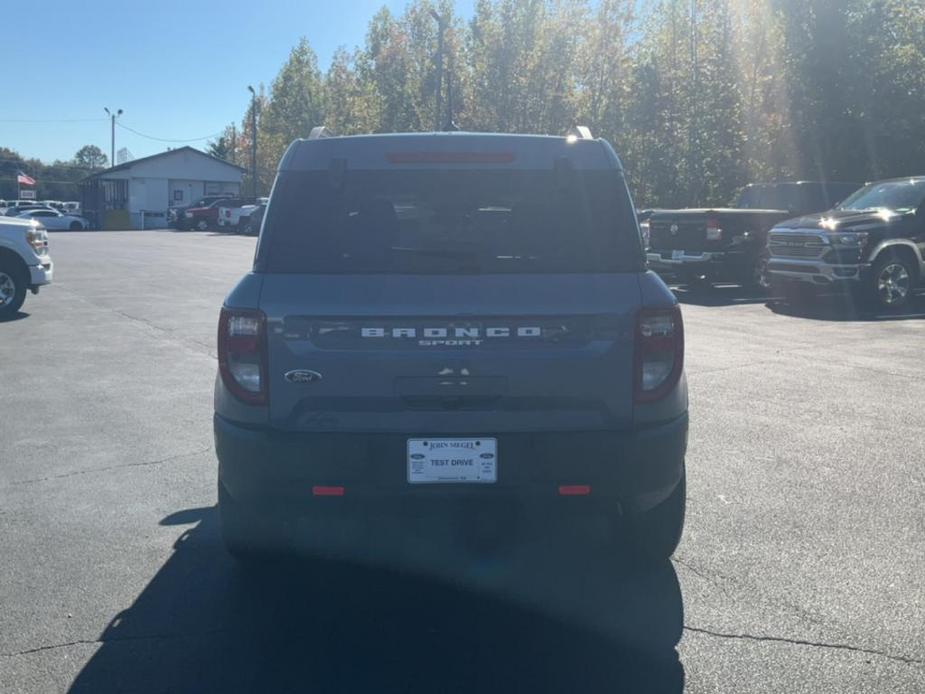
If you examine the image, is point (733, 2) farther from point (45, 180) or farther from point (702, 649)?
point (45, 180)

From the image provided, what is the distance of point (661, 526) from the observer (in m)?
4.78

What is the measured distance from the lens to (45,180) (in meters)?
126

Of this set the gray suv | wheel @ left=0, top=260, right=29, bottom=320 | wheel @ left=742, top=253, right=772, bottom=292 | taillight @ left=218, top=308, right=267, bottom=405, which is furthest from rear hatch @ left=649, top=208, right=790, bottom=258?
taillight @ left=218, top=308, right=267, bottom=405

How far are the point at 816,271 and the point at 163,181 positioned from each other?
62535 millimetres

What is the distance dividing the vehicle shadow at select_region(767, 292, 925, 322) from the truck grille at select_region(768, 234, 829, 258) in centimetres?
76

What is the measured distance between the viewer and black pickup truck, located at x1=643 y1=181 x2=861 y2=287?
59.7ft

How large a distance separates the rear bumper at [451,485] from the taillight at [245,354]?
157 millimetres

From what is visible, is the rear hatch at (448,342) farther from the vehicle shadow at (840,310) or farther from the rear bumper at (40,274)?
the vehicle shadow at (840,310)

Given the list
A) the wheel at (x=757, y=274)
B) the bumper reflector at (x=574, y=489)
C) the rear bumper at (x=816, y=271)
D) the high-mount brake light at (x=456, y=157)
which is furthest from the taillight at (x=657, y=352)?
the wheel at (x=757, y=274)

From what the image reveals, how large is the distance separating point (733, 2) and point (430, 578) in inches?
1135

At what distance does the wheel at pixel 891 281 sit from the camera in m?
16.0

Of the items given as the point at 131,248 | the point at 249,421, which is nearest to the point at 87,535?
the point at 249,421

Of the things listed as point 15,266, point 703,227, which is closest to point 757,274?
point 703,227

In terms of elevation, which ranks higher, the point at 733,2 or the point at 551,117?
the point at 733,2
